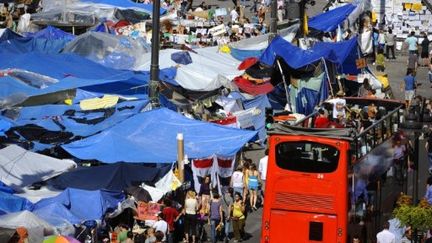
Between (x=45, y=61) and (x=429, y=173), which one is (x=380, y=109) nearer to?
(x=429, y=173)

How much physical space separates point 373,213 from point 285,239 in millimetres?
3266

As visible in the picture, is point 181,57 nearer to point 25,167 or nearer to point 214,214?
point 25,167

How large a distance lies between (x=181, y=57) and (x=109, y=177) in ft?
42.5

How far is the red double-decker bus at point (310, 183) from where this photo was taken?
74.1 ft

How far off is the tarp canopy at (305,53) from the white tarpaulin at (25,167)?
39.8 feet

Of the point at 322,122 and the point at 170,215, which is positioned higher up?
the point at 322,122

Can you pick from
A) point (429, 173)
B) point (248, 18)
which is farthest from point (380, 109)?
point (248, 18)

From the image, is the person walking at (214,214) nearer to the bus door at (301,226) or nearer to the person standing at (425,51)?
the bus door at (301,226)

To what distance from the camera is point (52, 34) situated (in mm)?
46312

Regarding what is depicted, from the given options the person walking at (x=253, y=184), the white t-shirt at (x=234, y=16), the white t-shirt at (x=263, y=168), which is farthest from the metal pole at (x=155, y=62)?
the white t-shirt at (x=234, y=16)

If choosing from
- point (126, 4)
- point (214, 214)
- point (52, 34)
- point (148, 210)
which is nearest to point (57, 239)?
point (148, 210)

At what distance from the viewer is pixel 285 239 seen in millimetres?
23188

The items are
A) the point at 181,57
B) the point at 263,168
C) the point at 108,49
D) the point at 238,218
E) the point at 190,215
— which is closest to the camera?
the point at 190,215

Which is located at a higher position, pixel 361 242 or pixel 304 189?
pixel 304 189
